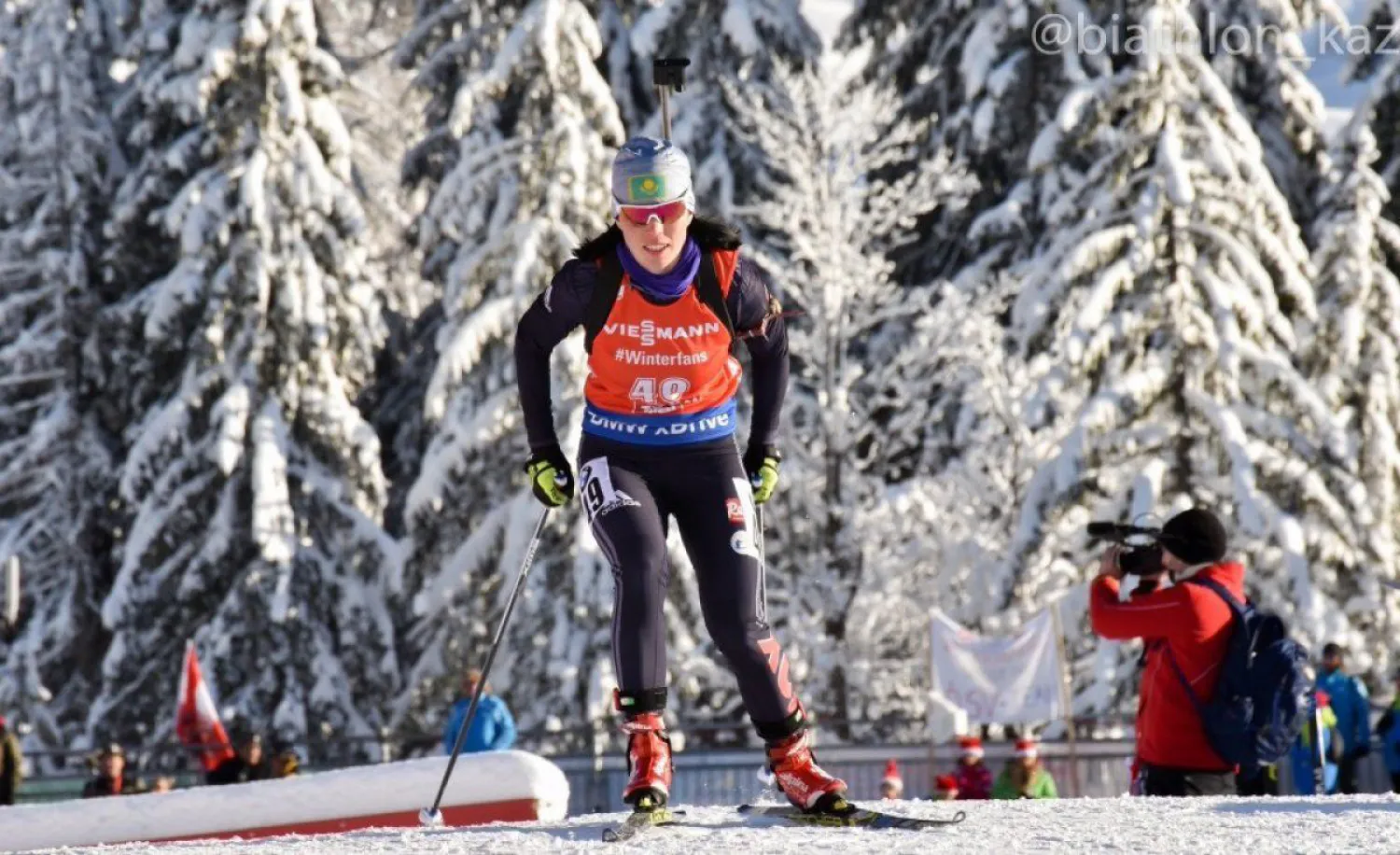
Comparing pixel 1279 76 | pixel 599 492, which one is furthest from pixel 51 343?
pixel 599 492

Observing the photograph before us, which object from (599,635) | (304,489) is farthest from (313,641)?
(599,635)

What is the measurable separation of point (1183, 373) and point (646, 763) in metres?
18.7

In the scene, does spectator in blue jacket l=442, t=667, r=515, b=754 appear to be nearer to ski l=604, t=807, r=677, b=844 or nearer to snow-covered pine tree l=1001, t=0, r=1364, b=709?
snow-covered pine tree l=1001, t=0, r=1364, b=709

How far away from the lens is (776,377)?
24.1 ft

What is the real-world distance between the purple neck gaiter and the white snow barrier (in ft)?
14.0

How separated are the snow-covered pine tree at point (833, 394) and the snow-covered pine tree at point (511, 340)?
2125mm

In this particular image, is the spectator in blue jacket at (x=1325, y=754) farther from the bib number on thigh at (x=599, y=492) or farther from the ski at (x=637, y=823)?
the bib number on thigh at (x=599, y=492)

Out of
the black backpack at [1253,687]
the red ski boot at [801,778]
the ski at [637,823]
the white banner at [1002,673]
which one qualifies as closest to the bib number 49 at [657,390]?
the red ski boot at [801,778]

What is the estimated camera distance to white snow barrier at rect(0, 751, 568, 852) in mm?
10516

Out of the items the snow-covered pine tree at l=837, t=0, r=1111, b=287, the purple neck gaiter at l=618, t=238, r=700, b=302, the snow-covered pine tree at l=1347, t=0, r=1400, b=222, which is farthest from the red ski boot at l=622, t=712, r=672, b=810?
the snow-covered pine tree at l=1347, t=0, r=1400, b=222

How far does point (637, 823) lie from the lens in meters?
6.67

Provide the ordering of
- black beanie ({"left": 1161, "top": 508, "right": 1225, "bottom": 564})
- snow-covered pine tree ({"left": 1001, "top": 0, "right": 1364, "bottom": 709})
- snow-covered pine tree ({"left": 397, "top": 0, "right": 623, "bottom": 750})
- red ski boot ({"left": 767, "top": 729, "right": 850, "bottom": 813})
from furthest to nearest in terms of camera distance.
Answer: snow-covered pine tree ({"left": 397, "top": 0, "right": 623, "bottom": 750}), snow-covered pine tree ({"left": 1001, "top": 0, "right": 1364, "bottom": 709}), black beanie ({"left": 1161, "top": 508, "right": 1225, "bottom": 564}), red ski boot ({"left": 767, "top": 729, "right": 850, "bottom": 813})

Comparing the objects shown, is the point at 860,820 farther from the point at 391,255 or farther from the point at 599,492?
the point at 391,255

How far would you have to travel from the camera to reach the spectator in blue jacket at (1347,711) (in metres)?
17.0
